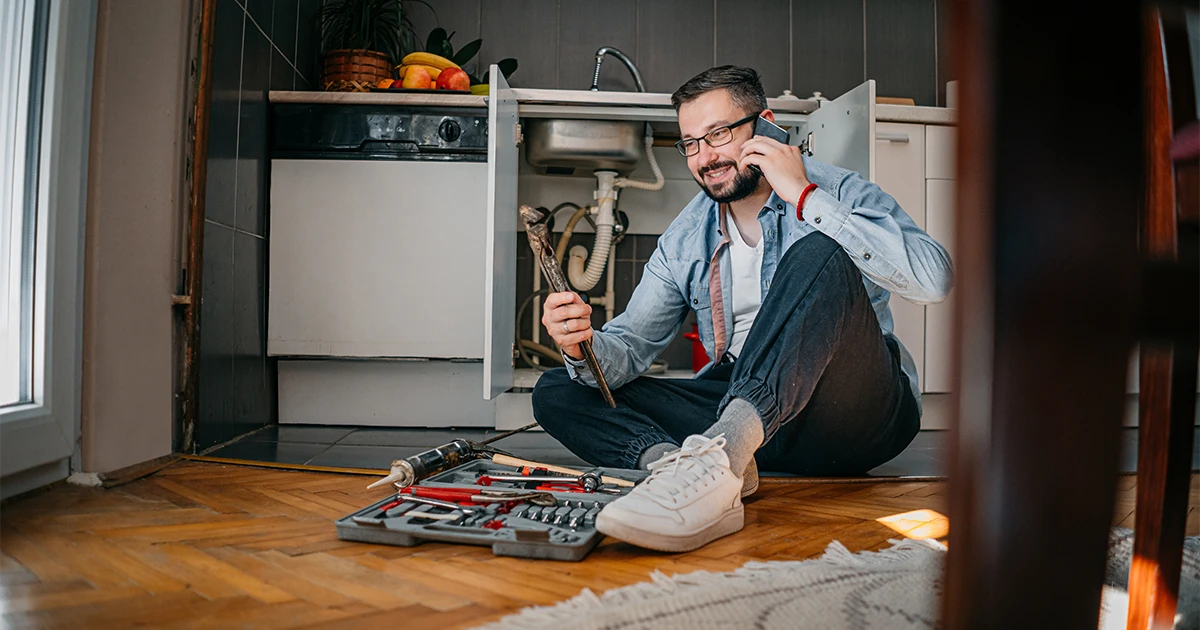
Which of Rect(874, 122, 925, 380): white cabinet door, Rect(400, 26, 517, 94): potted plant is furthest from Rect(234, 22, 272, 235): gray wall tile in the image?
Rect(874, 122, 925, 380): white cabinet door

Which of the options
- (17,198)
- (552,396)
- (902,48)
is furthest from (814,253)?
(902,48)

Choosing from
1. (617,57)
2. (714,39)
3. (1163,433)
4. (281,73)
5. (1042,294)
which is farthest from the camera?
(714,39)

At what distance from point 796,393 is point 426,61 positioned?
6.10 ft

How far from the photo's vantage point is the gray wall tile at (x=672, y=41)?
3.19 metres

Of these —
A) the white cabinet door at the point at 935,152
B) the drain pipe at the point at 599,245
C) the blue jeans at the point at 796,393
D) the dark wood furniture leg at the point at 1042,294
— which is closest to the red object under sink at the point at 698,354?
the drain pipe at the point at 599,245

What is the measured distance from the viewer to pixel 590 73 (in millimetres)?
3170

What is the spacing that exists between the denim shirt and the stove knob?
3.26 feet

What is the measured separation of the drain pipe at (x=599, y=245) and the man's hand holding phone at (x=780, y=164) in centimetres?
133

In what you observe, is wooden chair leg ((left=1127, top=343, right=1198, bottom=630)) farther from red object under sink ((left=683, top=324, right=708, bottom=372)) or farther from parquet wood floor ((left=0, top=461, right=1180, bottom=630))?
red object under sink ((left=683, top=324, right=708, bottom=372))

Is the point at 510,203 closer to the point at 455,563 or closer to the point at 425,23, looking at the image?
the point at 425,23

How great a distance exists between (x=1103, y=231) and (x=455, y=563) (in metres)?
0.86

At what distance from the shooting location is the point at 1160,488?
62 centimetres

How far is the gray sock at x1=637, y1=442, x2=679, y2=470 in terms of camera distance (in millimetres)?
1503

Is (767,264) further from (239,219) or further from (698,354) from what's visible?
(239,219)
